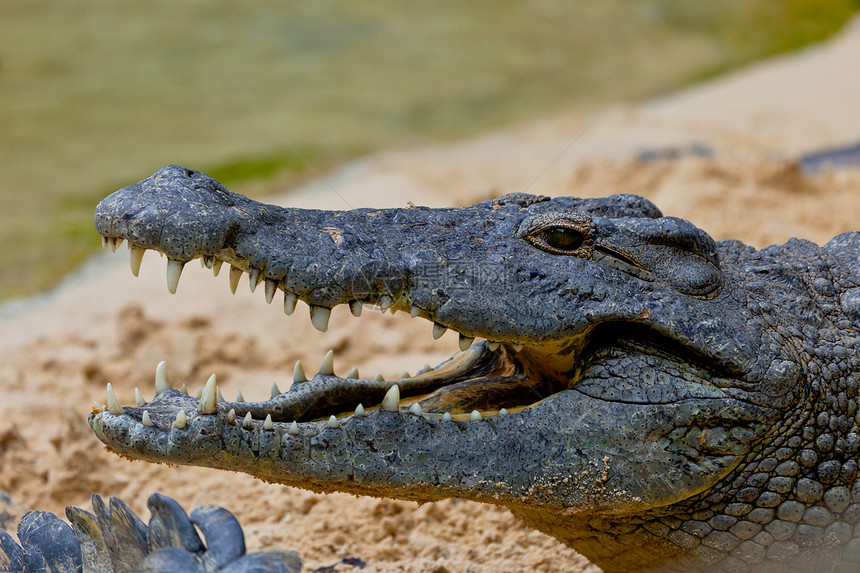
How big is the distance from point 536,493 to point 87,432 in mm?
2851

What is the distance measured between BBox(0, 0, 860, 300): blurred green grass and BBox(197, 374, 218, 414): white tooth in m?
7.46

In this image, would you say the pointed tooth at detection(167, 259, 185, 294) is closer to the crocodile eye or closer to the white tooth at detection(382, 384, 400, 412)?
the white tooth at detection(382, 384, 400, 412)

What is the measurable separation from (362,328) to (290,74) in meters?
11.2

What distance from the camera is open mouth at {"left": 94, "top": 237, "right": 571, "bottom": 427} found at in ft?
8.80

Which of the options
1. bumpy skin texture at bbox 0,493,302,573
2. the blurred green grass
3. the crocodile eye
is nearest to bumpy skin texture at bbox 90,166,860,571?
the crocodile eye

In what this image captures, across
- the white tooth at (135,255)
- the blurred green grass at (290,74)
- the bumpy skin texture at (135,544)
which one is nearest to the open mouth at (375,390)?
the white tooth at (135,255)

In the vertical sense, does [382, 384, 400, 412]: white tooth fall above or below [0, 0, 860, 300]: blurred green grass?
below

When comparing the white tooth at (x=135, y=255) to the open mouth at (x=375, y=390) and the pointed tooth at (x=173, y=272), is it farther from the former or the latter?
the pointed tooth at (x=173, y=272)

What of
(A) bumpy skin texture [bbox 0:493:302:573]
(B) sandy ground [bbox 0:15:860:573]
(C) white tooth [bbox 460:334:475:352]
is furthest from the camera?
(B) sandy ground [bbox 0:15:860:573]

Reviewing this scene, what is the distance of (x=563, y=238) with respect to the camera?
293cm

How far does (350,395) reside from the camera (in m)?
3.08

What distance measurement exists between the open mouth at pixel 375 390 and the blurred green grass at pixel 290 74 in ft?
23.4

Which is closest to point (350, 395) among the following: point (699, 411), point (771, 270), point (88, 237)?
point (699, 411)

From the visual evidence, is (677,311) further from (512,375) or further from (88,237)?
(88,237)
